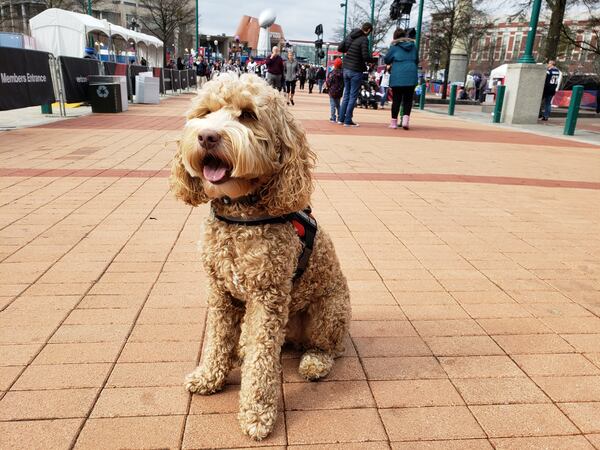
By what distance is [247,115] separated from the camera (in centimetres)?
178

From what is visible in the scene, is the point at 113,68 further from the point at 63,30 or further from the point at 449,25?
the point at 449,25

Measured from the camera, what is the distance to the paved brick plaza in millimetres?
1997

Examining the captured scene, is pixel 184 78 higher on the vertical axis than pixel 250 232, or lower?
higher

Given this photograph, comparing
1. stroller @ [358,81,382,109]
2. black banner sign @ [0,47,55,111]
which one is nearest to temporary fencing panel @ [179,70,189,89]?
stroller @ [358,81,382,109]

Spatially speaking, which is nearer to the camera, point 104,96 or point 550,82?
point 104,96

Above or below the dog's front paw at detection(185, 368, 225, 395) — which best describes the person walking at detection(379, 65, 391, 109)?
above

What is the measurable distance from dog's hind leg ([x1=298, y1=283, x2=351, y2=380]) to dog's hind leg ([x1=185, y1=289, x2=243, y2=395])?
396mm

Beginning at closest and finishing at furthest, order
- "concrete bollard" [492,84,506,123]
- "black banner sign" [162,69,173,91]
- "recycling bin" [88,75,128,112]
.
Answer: "recycling bin" [88,75,128,112], "concrete bollard" [492,84,506,123], "black banner sign" [162,69,173,91]

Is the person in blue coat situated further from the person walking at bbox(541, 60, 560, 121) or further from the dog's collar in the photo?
the dog's collar

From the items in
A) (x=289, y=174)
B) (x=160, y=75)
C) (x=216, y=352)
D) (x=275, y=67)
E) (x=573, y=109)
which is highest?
(x=275, y=67)

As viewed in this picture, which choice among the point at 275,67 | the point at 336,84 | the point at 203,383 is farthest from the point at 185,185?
the point at 275,67

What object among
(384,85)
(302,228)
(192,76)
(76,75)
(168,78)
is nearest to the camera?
(302,228)

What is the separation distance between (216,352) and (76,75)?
1334 centimetres

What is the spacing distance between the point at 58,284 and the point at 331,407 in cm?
215
